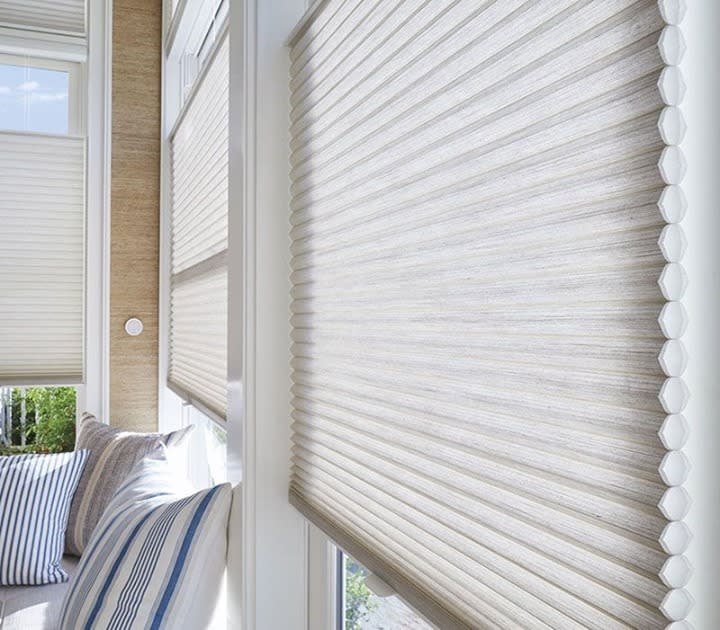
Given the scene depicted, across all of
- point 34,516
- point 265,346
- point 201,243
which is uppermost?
point 201,243

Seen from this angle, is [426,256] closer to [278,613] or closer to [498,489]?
[498,489]

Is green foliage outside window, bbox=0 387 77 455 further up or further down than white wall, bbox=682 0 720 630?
further down

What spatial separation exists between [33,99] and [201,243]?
53.6 inches

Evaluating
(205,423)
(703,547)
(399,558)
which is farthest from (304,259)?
(205,423)

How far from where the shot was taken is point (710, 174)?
1.62ft

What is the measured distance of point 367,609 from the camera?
48.1 inches

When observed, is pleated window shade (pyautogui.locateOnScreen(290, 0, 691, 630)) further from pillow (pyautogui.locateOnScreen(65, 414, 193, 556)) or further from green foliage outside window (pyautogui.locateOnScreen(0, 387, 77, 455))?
green foliage outside window (pyautogui.locateOnScreen(0, 387, 77, 455))

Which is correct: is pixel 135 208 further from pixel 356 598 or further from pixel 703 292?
pixel 703 292

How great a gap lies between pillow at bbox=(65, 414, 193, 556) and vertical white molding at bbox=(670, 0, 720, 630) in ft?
6.69

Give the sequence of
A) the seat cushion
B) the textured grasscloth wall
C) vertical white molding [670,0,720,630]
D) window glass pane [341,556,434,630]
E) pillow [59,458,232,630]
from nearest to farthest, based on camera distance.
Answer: vertical white molding [670,0,720,630] → window glass pane [341,556,434,630] → pillow [59,458,232,630] → the seat cushion → the textured grasscloth wall

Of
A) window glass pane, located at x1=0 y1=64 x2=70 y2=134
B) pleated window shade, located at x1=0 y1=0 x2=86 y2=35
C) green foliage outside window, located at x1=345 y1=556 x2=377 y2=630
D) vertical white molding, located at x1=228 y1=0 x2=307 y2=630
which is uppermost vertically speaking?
pleated window shade, located at x1=0 y1=0 x2=86 y2=35

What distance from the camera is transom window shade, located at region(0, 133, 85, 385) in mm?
2977

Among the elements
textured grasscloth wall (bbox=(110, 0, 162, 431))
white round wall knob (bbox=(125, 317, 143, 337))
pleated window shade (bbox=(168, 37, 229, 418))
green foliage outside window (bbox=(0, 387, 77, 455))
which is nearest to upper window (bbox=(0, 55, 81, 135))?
textured grasscloth wall (bbox=(110, 0, 162, 431))

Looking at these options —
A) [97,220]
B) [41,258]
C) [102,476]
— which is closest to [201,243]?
[102,476]
